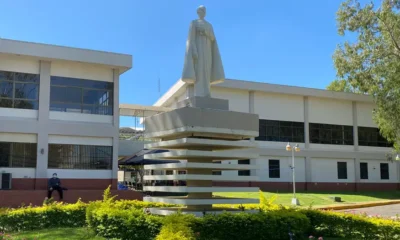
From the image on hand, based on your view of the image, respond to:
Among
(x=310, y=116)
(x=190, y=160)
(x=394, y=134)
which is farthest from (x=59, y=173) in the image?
(x=394, y=134)

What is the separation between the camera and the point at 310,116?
1308 inches

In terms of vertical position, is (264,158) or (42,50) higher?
(42,50)

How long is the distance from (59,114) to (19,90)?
2336 millimetres

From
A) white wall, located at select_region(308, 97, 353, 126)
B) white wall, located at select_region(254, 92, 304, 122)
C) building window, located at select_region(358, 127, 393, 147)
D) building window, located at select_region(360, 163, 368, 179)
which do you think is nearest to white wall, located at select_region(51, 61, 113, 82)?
white wall, located at select_region(254, 92, 304, 122)

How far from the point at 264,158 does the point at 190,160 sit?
70.5 ft

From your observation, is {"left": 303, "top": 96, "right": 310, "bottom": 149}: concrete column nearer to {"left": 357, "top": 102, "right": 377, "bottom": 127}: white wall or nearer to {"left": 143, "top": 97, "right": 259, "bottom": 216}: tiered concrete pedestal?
{"left": 357, "top": 102, "right": 377, "bottom": 127}: white wall

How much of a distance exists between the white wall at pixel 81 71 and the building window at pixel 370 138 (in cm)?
2166

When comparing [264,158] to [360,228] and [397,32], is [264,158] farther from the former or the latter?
[360,228]

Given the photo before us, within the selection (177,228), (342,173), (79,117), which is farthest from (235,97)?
(177,228)

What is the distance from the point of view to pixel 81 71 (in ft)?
77.7

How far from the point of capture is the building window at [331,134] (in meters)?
33.3

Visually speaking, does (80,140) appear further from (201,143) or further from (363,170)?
(363,170)

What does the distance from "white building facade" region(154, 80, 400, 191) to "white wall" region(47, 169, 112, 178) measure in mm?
8981

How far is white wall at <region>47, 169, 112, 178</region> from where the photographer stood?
22297mm
